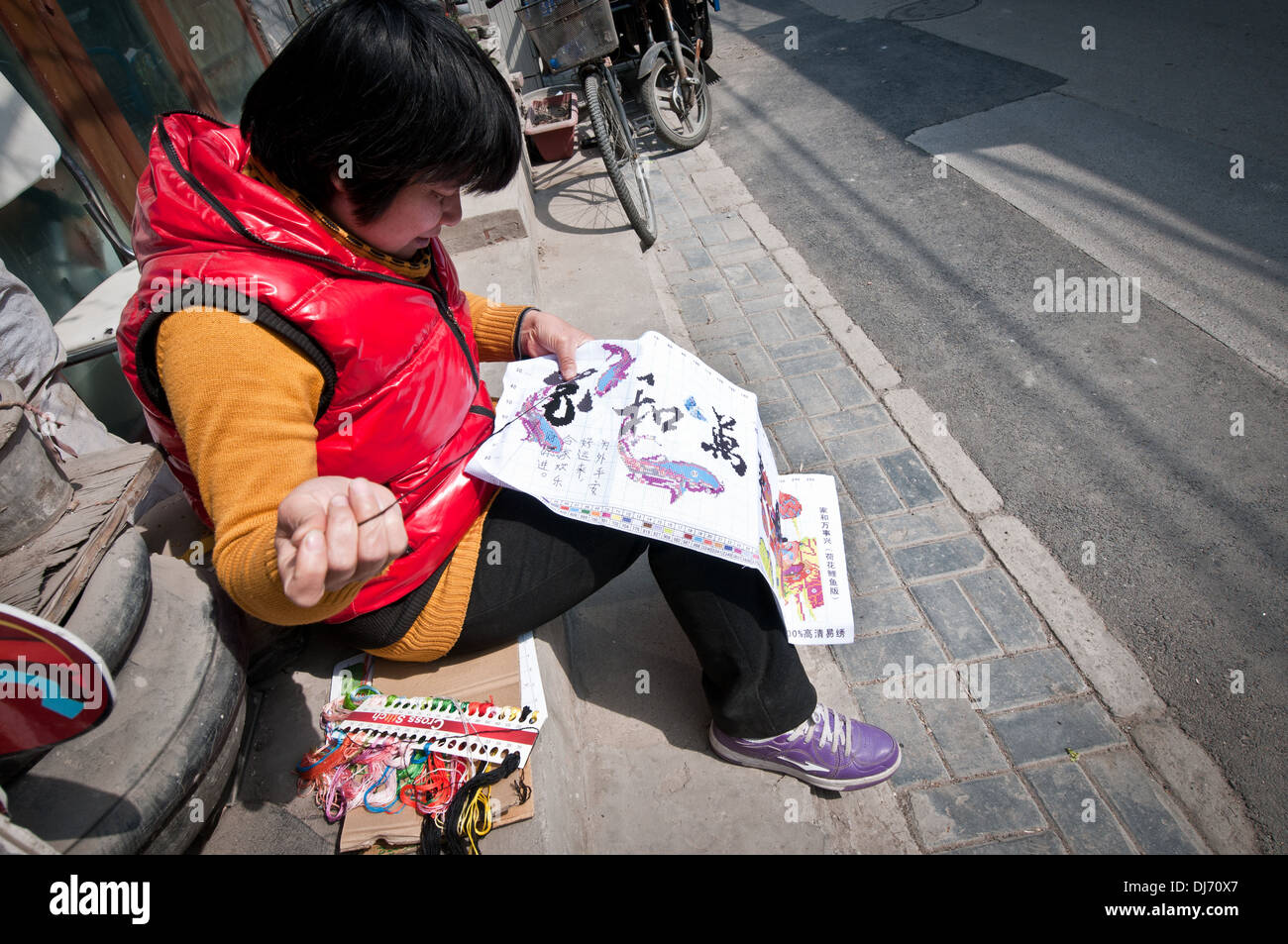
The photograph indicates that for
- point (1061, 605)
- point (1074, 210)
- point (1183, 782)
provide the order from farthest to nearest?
point (1074, 210), point (1061, 605), point (1183, 782)

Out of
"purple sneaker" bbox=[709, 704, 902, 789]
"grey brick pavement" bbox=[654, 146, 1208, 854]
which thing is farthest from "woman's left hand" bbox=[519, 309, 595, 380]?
"grey brick pavement" bbox=[654, 146, 1208, 854]

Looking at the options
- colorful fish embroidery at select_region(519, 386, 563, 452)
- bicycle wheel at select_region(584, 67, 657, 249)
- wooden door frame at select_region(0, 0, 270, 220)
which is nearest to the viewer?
colorful fish embroidery at select_region(519, 386, 563, 452)

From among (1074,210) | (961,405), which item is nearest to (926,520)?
(961,405)

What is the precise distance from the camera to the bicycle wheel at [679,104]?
203 inches

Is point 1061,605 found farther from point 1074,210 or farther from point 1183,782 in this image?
point 1074,210

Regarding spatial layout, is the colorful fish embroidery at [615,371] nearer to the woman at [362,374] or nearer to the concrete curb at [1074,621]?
the woman at [362,374]

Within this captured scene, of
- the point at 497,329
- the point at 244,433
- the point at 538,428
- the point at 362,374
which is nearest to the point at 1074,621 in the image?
the point at 538,428

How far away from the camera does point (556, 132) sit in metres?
5.42

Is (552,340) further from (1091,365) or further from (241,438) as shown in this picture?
(1091,365)

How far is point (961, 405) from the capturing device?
284 centimetres

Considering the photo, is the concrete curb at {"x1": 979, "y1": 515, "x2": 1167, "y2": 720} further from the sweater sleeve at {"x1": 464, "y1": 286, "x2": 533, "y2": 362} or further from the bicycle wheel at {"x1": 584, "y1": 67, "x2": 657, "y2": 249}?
the bicycle wheel at {"x1": 584, "y1": 67, "x2": 657, "y2": 249}

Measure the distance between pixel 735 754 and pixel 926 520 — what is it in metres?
1.13

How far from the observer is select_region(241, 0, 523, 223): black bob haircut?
1.12 meters

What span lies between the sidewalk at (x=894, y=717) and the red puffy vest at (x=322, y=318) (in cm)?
58
